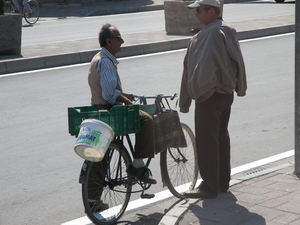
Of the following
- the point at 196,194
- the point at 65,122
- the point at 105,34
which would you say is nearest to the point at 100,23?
the point at 65,122

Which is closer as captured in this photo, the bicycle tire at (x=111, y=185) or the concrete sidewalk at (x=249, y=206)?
the concrete sidewalk at (x=249, y=206)

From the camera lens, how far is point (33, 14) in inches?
948

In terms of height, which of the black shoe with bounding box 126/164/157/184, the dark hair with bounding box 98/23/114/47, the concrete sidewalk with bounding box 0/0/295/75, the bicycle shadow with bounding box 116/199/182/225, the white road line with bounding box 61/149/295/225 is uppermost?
the dark hair with bounding box 98/23/114/47

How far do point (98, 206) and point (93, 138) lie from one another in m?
0.89

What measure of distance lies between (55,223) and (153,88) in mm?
5764

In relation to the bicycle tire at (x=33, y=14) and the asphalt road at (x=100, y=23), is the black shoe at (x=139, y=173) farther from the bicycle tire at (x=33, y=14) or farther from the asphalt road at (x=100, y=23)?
the bicycle tire at (x=33, y=14)

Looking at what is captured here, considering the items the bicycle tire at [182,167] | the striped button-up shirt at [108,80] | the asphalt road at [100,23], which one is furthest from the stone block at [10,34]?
the striped button-up shirt at [108,80]

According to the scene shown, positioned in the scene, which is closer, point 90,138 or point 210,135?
point 90,138

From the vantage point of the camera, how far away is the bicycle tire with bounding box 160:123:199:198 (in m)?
5.67

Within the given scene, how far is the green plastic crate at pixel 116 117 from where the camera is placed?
4841 mm

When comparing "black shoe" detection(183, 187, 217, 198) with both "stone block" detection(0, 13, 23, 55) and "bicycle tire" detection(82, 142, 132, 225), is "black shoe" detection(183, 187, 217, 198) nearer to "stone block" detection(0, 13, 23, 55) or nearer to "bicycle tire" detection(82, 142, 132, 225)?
"bicycle tire" detection(82, 142, 132, 225)

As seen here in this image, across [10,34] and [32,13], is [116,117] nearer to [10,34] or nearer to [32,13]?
[10,34]

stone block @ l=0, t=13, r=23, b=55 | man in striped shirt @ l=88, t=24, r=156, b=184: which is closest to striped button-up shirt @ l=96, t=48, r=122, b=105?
man in striped shirt @ l=88, t=24, r=156, b=184

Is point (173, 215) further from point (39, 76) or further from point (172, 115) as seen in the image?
point (39, 76)
